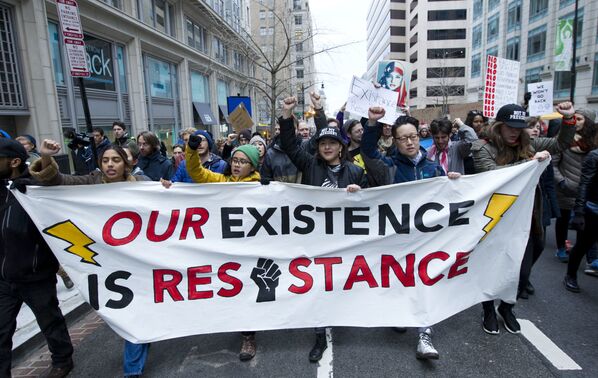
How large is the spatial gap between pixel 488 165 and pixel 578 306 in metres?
1.86

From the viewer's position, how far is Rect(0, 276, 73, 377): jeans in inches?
102

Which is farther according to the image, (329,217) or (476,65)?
(476,65)

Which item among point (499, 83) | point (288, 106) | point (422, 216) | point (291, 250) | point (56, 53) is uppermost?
point (56, 53)

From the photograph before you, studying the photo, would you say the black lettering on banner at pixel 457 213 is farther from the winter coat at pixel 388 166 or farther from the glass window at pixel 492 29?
the glass window at pixel 492 29

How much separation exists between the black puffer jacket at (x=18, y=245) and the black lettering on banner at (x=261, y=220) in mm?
1550

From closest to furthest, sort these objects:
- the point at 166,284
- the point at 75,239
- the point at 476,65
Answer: the point at 75,239 < the point at 166,284 < the point at 476,65

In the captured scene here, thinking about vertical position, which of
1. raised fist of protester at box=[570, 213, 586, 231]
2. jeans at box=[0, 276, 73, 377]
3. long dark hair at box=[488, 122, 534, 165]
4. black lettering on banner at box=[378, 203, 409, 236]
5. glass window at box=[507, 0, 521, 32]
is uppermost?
glass window at box=[507, 0, 521, 32]

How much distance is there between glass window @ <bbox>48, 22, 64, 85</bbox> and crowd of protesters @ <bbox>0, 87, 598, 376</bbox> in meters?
8.37

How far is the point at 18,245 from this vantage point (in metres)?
2.61

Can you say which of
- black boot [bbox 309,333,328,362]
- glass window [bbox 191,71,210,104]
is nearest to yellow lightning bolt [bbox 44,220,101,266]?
black boot [bbox 309,333,328,362]

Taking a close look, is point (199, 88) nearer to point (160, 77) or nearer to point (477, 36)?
point (160, 77)

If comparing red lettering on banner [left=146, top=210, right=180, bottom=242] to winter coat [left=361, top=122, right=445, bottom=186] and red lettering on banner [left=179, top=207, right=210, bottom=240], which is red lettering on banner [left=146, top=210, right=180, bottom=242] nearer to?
red lettering on banner [left=179, top=207, right=210, bottom=240]

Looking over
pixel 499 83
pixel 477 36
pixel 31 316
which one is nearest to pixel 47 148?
pixel 31 316

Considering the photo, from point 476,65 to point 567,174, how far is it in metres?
48.0
